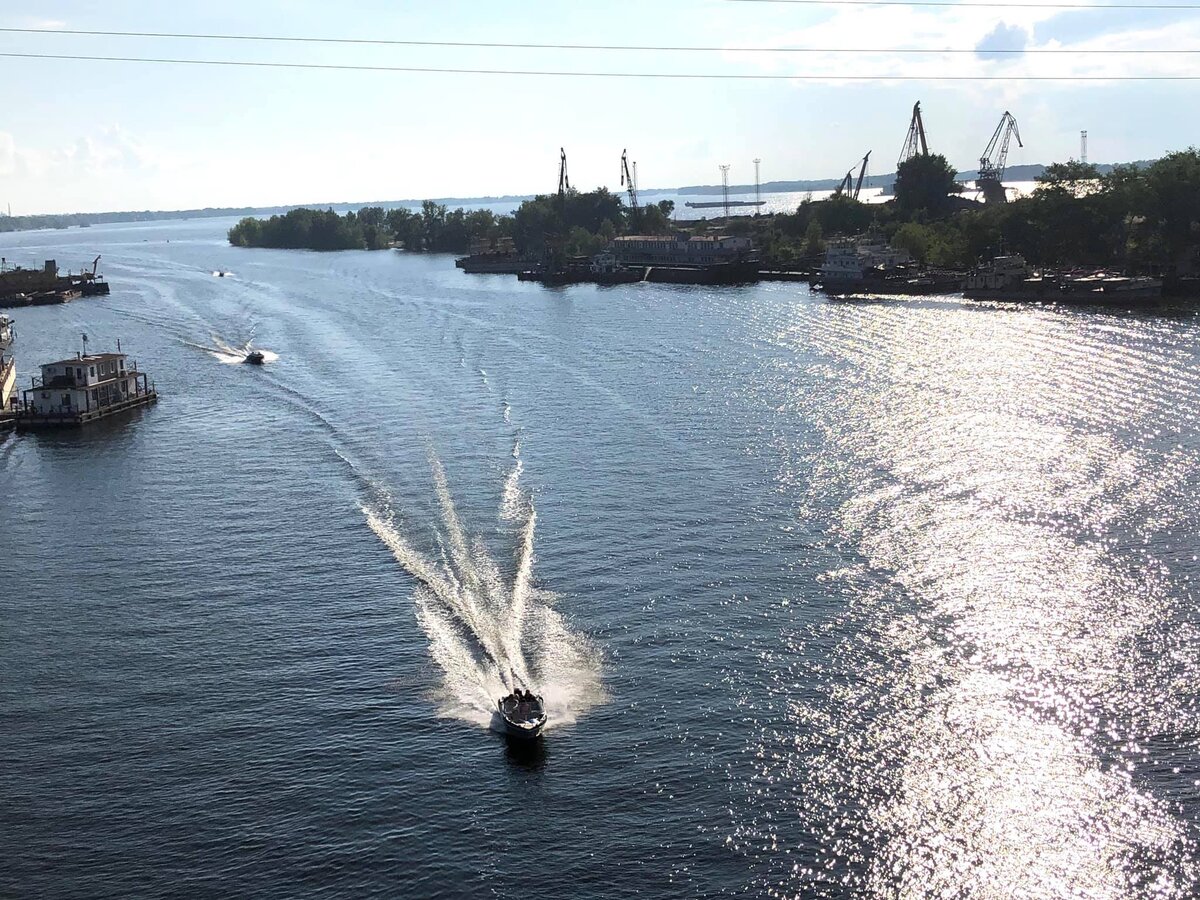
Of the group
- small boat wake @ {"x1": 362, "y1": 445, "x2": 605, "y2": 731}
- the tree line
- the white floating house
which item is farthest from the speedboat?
the tree line

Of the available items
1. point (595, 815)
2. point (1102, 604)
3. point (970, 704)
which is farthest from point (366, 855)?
point (1102, 604)

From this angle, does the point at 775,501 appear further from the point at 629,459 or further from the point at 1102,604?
the point at 1102,604

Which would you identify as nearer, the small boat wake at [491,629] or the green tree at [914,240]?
the small boat wake at [491,629]

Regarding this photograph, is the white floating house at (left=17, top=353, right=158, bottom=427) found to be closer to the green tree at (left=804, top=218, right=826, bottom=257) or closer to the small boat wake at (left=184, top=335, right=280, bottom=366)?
the small boat wake at (left=184, top=335, right=280, bottom=366)

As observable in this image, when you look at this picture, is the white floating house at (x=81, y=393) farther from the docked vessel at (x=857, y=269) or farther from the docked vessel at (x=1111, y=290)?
the docked vessel at (x=1111, y=290)

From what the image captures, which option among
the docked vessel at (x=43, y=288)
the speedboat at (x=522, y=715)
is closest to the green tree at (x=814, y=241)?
the docked vessel at (x=43, y=288)

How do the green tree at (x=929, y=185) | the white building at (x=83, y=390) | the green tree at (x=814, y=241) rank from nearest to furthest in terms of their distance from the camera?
the white building at (x=83, y=390)
the green tree at (x=814, y=241)
the green tree at (x=929, y=185)

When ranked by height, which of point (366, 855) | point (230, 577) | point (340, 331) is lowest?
point (366, 855)

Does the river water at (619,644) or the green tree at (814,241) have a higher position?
the green tree at (814,241)
